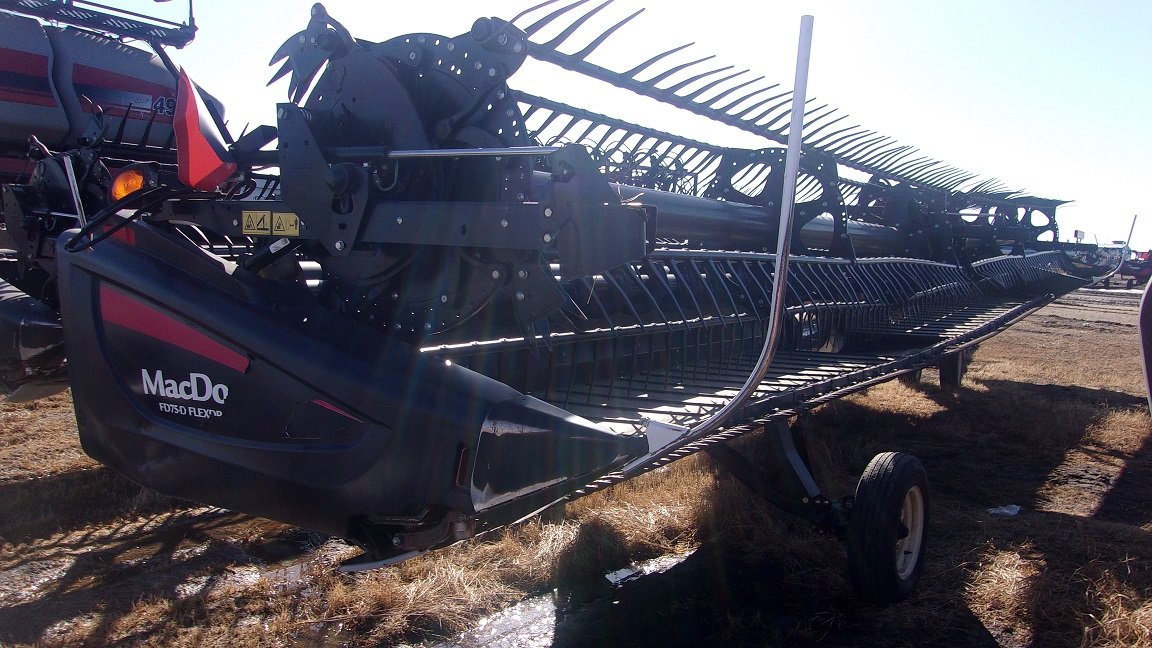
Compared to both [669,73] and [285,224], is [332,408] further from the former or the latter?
[669,73]

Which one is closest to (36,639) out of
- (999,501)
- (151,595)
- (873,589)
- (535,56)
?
(151,595)

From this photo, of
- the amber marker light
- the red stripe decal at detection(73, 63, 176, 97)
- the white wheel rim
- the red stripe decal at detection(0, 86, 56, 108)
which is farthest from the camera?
the red stripe decal at detection(73, 63, 176, 97)

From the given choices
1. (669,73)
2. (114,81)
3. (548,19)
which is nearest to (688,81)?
(669,73)

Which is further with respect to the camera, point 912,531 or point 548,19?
point 912,531

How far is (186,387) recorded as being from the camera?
8.51ft

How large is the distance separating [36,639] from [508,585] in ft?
5.80

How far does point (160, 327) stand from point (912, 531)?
10.5ft

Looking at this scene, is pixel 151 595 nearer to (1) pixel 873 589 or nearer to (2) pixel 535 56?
(2) pixel 535 56

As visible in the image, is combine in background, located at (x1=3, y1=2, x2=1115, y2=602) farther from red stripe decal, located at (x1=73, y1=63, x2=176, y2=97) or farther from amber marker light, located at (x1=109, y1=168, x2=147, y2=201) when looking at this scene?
red stripe decal, located at (x1=73, y1=63, x2=176, y2=97)

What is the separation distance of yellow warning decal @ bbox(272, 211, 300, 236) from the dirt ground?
1.49 meters

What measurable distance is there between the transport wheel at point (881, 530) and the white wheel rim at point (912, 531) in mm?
74

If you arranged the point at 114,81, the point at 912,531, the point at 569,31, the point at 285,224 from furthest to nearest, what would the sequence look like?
the point at 114,81 → the point at 912,531 → the point at 569,31 → the point at 285,224

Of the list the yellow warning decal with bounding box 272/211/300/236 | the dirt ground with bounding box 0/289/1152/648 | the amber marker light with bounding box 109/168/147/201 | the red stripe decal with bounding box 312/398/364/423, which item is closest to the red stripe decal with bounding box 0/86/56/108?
the dirt ground with bounding box 0/289/1152/648

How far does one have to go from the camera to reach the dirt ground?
3303mm
